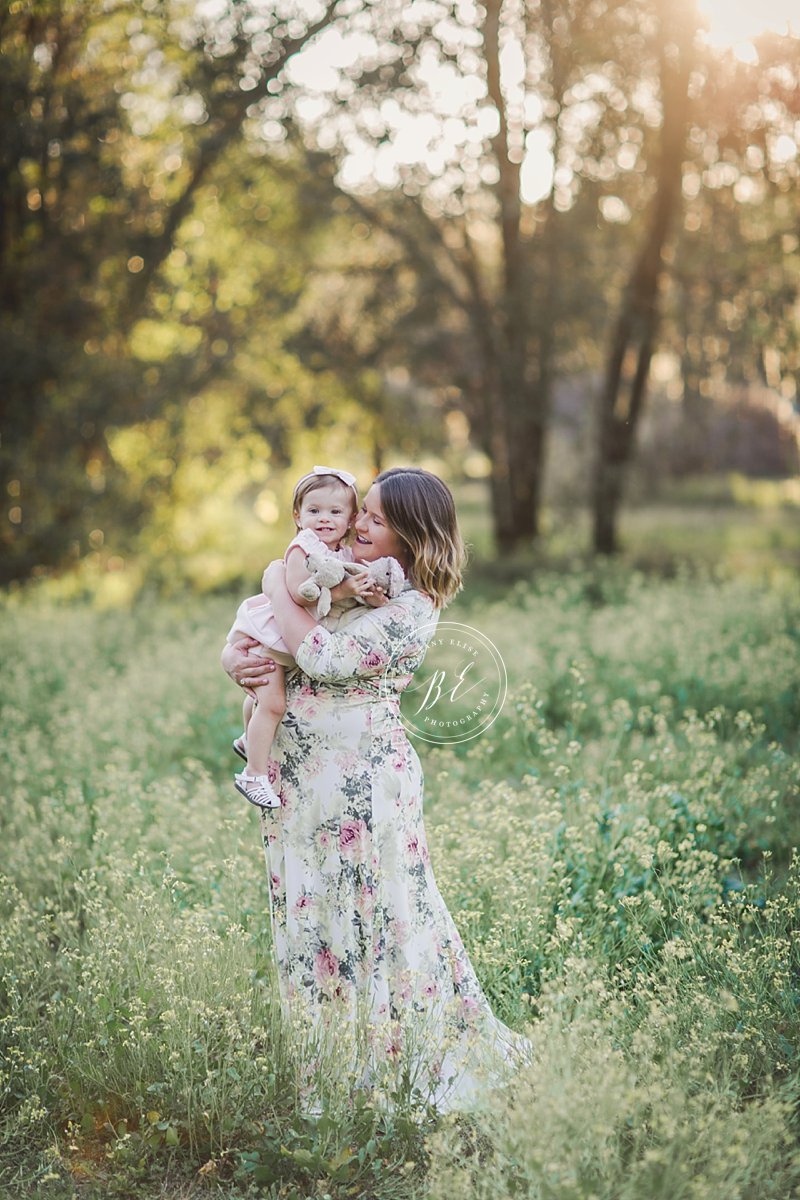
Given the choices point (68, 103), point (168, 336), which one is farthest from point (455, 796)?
point (168, 336)

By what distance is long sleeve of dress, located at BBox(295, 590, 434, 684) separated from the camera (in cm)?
324

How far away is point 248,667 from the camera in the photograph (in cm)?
342

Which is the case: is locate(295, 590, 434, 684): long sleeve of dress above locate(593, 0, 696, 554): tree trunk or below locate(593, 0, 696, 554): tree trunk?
below

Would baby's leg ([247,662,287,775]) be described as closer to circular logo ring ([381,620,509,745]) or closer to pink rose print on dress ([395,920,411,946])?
pink rose print on dress ([395,920,411,946])

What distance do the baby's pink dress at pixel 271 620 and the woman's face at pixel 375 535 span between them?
0.07 meters

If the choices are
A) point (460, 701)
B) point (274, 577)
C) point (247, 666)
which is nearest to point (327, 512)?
point (274, 577)

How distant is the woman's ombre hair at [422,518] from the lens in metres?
3.41

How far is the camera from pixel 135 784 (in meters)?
5.73

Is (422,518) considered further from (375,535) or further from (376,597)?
(376,597)

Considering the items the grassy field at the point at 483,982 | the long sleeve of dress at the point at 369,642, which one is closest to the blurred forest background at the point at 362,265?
the grassy field at the point at 483,982

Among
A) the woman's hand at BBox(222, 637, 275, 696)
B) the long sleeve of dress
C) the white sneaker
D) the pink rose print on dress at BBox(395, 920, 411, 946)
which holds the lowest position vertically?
the pink rose print on dress at BBox(395, 920, 411, 946)

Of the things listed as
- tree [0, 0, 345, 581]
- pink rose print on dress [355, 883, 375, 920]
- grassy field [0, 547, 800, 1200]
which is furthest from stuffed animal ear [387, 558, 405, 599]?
tree [0, 0, 345, 581]

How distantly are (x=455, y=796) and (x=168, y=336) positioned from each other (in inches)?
607

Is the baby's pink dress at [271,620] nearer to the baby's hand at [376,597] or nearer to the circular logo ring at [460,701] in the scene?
the baby's hand at [376,597]
